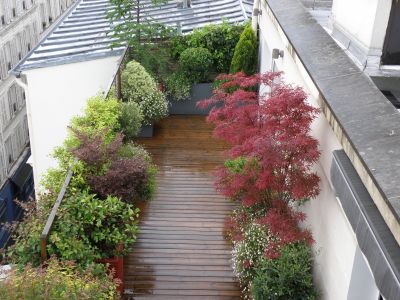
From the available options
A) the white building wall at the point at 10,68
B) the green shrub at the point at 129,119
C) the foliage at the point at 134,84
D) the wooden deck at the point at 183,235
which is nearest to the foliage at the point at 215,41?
the foliage at the point at 134,84

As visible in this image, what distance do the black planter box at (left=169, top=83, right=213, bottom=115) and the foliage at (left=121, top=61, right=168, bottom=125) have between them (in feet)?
4.36

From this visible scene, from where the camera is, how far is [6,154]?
1992 cm

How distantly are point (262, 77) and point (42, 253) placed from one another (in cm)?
347

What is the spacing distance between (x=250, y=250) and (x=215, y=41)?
272 inches

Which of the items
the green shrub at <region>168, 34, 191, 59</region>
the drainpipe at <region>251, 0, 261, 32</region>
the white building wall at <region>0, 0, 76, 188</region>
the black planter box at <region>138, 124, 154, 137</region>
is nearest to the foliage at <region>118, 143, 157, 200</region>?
the black planter box at <region>138, 124, 154, 137</region>

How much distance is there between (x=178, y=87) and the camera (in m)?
11.9

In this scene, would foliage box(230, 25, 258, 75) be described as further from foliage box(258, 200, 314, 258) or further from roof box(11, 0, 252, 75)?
foliage box(258, 200, 314, 258)

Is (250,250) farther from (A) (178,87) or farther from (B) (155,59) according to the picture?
(B) (155,59)

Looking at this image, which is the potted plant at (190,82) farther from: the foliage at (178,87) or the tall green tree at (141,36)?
the tall green tree at (141,36)

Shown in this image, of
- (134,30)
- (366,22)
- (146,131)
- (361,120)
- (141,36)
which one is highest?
(366,22)

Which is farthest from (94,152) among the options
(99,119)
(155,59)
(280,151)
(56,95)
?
(155,59)

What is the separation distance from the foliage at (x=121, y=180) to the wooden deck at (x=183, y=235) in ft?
3.24

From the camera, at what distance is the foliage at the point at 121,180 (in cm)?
668

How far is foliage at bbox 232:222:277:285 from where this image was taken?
6449 millimetres
